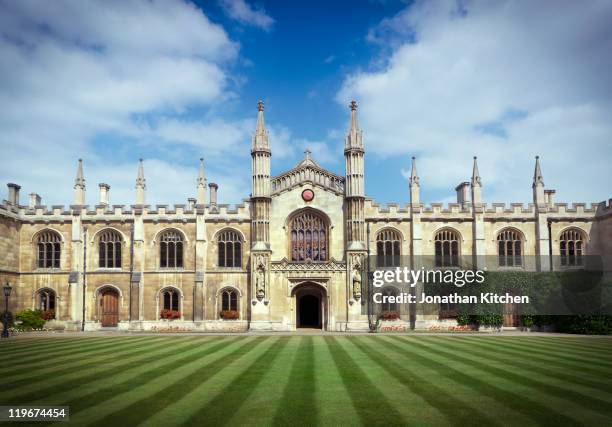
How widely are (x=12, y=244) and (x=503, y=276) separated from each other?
3874 cm

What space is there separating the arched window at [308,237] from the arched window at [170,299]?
10.1 metres

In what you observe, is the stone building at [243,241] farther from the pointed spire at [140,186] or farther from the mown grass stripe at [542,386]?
the mown grass stripe at [542,386]

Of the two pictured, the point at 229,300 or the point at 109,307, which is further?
the point at 109,307

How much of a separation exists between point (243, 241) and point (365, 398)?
30.1 metres

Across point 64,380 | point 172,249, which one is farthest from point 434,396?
point 172,249

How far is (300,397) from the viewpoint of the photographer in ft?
40.1

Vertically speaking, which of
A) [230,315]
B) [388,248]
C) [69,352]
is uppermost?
[388,248]

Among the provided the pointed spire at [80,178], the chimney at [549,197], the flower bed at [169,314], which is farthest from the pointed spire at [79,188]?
the chimney at [549,197]

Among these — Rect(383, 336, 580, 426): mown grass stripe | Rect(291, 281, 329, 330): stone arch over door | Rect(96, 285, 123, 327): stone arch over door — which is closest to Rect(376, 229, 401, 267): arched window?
Rect(291, 281, 329, 330): stone arch over door

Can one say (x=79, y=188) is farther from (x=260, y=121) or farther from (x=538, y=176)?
(x=538, y=176)

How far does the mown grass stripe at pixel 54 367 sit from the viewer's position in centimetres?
1483

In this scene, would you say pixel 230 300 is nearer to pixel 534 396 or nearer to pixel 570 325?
pixel 570 325

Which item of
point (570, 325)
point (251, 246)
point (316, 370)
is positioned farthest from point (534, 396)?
point (251, 246)

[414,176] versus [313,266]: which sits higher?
[414,176]
